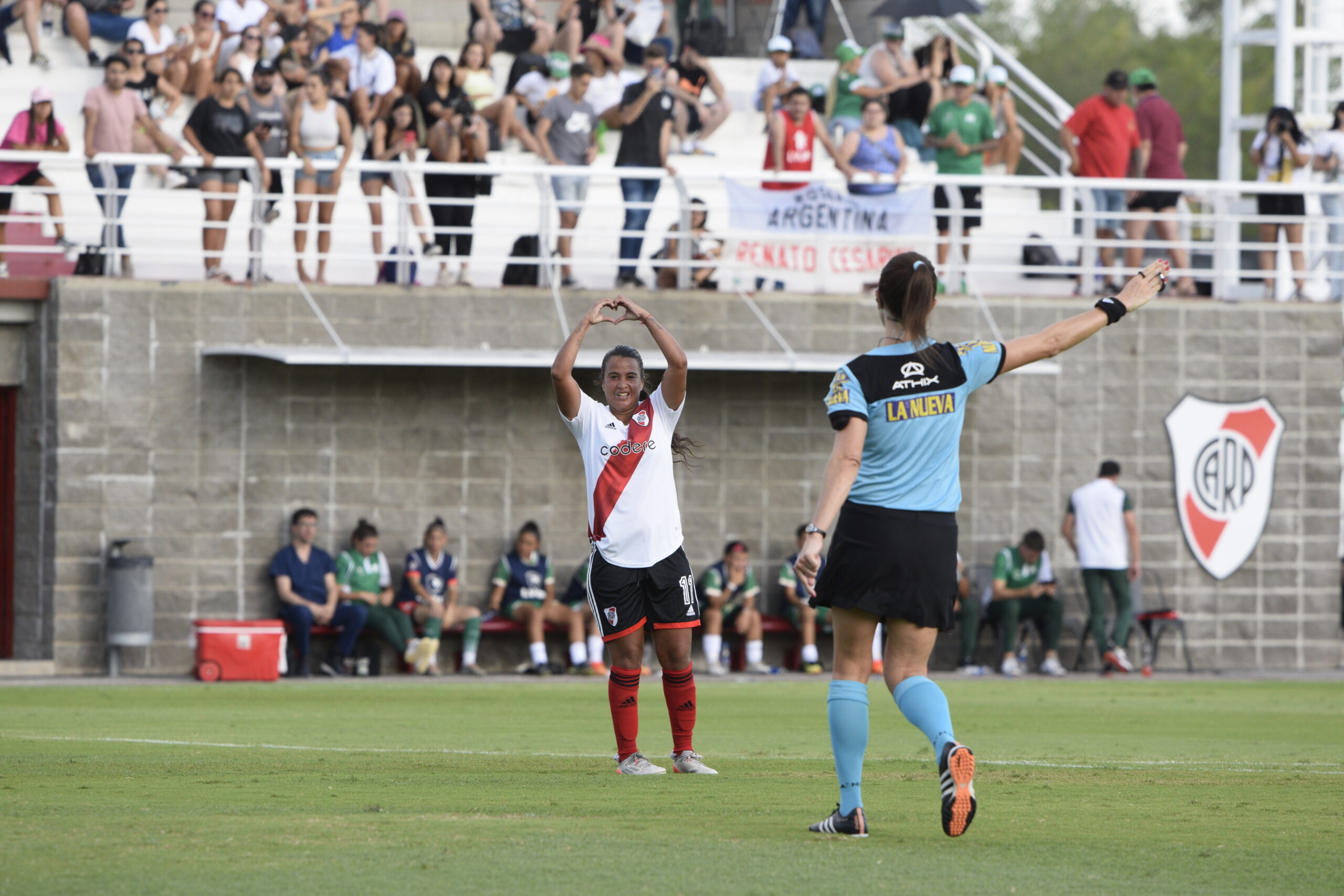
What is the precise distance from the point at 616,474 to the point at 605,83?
1375cm

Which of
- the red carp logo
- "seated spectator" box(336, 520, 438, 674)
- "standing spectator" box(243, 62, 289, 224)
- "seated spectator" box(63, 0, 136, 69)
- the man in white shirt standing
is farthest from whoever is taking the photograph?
"seated spectator" box(63, 0, 136, 69)

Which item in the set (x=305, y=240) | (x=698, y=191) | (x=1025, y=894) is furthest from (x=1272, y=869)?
(x=698, y=191)

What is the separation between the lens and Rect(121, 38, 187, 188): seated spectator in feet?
63.2

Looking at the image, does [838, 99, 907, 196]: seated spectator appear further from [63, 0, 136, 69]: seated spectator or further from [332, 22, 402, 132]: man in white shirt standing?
[63, 0, 136, 69]: seated spectator

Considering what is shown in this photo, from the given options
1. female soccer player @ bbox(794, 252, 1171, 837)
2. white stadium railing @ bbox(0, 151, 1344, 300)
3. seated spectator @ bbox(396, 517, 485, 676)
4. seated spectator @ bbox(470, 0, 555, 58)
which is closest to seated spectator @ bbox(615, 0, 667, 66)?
seated spectator @ bbox(470, 0, 555, 58)

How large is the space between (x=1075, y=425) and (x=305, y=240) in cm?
848

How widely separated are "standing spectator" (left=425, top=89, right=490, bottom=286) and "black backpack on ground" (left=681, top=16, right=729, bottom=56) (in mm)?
8237

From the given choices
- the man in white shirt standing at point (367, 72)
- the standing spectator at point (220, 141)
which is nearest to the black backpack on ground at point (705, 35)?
the man in white shirt standing at point (367, 72)

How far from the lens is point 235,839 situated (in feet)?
20.1

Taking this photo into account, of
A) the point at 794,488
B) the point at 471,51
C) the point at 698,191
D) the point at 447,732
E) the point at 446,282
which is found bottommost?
the point at 447,732

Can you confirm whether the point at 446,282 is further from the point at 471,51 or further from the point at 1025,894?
the point at 1025,894

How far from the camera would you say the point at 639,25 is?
25.5 meters

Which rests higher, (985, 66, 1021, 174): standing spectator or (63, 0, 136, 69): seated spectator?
(63, 0, 136, 69): seated spectator

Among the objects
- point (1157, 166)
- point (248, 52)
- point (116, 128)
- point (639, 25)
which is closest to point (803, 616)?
point (1157, 166)
